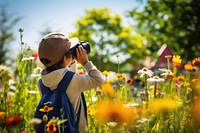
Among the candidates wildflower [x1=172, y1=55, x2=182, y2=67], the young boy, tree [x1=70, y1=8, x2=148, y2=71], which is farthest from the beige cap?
tree [x1=70, y1=8, x2=148, y2=71]

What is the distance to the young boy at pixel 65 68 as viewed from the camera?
245 centimetres

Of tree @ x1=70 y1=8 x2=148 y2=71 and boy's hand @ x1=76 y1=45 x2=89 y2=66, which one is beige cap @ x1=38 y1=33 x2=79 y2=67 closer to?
boy's hand @ x1=76 y1=45 x2=89 y2=66

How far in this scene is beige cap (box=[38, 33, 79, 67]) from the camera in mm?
2506

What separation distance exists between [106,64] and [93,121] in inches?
890

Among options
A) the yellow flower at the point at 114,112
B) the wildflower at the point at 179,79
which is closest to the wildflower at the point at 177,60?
the wildflower at the point at 179,79

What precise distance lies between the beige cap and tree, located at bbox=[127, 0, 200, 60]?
13727 mm

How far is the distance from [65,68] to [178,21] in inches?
562

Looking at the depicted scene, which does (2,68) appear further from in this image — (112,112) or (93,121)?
(112,112)

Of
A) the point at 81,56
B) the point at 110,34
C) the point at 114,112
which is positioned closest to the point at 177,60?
the point at 81,56

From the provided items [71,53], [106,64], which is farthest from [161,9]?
[71,53]

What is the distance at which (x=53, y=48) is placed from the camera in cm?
251

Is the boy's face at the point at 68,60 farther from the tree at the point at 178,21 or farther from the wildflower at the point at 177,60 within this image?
the tree at the point at 178,21

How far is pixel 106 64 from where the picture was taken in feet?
83.6

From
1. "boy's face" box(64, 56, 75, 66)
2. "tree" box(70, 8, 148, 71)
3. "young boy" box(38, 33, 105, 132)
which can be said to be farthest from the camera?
"tree" box(70, 8, 148, 71)
